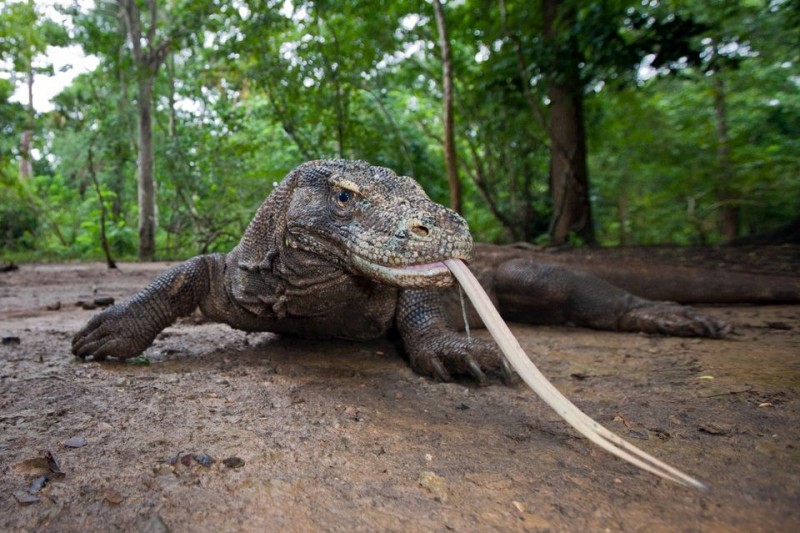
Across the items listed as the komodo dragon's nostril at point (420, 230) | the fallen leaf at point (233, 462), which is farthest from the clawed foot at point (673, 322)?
the fallen leaf at point (233, 462)

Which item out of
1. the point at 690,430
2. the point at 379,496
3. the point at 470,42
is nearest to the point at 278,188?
the point at 379,496

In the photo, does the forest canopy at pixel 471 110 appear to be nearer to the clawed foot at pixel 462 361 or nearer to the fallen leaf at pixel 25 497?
the clawed foot at pixel 462 361

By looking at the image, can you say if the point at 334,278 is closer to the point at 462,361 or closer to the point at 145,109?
the point at 462,361

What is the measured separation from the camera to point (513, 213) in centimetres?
984

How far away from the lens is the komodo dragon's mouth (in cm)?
154

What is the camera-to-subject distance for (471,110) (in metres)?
9.96

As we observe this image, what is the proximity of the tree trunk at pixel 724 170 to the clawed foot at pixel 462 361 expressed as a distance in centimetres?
1003

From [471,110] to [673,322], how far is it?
750 cm

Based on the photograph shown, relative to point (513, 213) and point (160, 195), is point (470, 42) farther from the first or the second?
point (160, 195)

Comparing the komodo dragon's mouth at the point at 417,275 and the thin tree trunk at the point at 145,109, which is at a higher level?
the thin tree trunk at the point at 145,109

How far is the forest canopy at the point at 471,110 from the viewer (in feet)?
21.3

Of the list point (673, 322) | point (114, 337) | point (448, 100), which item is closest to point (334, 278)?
point (114, 337)

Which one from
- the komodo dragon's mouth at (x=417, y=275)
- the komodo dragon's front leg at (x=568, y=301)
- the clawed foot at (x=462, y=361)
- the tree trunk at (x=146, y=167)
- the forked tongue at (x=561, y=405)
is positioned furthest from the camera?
the tree trunk at (x=146, y=167)

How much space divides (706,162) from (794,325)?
9573 millimetres
